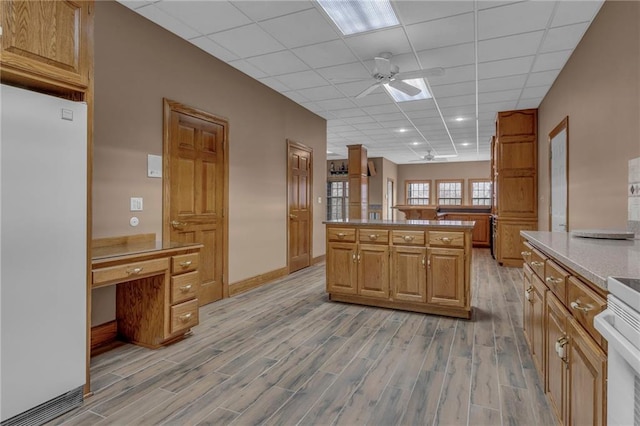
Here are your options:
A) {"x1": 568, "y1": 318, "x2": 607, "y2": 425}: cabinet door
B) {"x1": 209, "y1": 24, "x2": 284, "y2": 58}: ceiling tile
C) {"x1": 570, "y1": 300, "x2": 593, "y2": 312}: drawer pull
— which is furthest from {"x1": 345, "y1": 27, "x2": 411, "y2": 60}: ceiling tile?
{"x1": 568, "y1": 318, "x2": 607, "y2": 425}: cabinet door

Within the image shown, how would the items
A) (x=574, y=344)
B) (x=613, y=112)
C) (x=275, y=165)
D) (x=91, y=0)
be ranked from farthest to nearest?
(x=275, y=165) < (x=613, y=112) < (x=91, y=0) < (x=574, y=344)

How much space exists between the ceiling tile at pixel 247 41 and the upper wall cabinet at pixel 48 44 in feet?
5.24

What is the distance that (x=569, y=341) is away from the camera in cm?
140

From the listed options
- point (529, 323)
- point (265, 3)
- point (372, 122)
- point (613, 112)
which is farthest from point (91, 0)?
point (372, 122)

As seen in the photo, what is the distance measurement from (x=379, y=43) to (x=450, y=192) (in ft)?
36.2

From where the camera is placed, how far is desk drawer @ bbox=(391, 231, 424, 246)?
3.52 meters

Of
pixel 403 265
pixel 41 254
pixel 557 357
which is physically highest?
pixel 41 254

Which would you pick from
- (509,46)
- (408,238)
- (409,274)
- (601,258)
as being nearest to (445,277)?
(409,274)

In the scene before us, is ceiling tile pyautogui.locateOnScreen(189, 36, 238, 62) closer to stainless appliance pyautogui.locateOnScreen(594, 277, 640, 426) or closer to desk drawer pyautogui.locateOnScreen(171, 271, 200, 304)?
desk drawer pyautogui.locateOnScreen(171, 271, 200, 304)

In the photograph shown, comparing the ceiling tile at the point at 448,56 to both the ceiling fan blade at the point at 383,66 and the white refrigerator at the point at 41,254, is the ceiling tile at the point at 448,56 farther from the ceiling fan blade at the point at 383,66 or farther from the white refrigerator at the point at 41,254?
the white refrigerator at the point at 41,254

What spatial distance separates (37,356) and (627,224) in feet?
12.2

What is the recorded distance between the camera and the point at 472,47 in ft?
12.1

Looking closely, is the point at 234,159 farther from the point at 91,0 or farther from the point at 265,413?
the point at 265,413

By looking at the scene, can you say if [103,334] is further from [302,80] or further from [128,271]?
[302,80]
